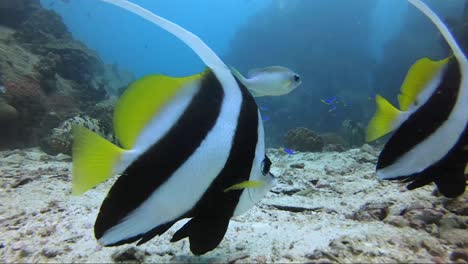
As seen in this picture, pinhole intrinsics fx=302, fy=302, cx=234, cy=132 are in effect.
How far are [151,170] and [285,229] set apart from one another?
4.44ft

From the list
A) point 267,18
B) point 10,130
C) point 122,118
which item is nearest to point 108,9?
point 267,18

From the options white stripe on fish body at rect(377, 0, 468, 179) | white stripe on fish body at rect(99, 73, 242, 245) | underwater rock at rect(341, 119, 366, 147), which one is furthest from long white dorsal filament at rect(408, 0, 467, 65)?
underwater rock at rect(341, 119, 366, 147)

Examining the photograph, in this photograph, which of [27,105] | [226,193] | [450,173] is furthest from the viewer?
[27,105]

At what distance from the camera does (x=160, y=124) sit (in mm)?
1172

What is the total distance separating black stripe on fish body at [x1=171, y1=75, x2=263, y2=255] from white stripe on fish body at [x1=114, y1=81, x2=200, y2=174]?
23 centimetres

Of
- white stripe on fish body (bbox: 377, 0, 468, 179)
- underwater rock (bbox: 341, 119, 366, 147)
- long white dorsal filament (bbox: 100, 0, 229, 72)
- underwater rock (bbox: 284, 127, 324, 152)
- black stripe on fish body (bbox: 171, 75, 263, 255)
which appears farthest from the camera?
underwater rock (bbox: 341, 119, 366, 147)

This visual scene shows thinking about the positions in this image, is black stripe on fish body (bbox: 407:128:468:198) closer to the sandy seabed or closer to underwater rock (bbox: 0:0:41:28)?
the sandy seabed

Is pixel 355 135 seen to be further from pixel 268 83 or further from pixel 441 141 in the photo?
pixel 441 141

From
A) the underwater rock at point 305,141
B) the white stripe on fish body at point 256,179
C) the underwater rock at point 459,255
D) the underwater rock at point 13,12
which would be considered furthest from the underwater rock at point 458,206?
the underwater rock at point 13,12

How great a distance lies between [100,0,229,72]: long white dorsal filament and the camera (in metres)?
1.07

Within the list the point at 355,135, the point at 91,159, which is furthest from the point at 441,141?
the point at 355,135

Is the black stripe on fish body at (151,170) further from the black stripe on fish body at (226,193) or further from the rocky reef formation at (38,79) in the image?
the rocky reef formation at (38,79)

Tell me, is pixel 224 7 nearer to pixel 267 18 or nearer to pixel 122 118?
pixel 267 18

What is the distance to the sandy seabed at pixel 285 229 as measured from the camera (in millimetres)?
1614
